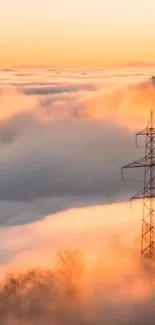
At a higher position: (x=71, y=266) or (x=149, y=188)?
(x=149, y=188)

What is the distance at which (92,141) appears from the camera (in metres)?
166

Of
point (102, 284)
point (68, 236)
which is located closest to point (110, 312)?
point (102, 284)

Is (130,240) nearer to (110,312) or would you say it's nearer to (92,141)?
(110,312)

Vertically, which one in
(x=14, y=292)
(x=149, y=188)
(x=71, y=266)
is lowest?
(x=14, y=292)

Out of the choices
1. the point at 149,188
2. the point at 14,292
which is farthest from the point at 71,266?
the point at 149,188

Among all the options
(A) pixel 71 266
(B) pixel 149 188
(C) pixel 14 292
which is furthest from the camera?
(A) pixel 71 266

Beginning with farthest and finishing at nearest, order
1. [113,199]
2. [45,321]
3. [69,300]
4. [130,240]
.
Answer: [113,199] → [130,240] → [69,300] → [45,321]

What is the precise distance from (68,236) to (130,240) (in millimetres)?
17105

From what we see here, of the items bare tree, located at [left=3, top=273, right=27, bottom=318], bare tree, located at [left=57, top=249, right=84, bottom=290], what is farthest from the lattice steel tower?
bare tree, located at [left=3, top=273, right=27, bottom=318]

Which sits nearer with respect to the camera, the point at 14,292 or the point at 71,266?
the point at 14,292

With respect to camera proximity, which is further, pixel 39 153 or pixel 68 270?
pixel 39 153

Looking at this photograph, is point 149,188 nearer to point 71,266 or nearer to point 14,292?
point 14,292

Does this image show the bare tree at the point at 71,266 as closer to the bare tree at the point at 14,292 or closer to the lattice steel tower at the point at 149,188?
the bare tree at the point at 14,292

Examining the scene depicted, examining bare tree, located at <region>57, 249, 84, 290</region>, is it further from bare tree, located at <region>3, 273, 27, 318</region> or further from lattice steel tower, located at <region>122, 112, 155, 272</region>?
lattice steel tower, located at <region>122, 112, 155, 272</region>
